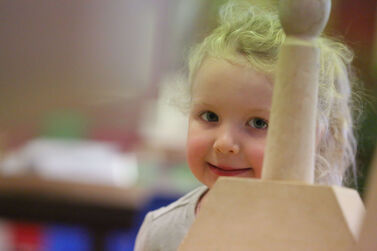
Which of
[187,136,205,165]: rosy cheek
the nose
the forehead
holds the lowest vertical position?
[187,136,205,165]: rosy cheek

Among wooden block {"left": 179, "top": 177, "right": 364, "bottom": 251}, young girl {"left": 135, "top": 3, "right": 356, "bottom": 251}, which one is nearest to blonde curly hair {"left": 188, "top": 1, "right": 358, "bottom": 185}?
young girl {"left": 135, "top": 3, "right": 356, "bottom": 251}

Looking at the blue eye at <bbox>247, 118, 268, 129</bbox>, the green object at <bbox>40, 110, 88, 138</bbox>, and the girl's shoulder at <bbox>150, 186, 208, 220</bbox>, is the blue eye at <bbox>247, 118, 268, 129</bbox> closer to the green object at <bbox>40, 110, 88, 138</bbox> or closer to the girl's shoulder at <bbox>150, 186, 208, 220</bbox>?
the girl's shoulder at <bbox>150, 186, 208, 220</bbox>

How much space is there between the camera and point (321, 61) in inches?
32.3

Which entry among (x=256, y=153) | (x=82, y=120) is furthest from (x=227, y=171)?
(x=82, y=120)

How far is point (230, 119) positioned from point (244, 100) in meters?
0.03

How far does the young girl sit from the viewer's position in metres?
0.77

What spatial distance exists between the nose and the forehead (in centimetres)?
4

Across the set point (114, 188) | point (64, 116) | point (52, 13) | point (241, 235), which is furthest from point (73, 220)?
point (241, 235)

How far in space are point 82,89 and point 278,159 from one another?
1.51 m

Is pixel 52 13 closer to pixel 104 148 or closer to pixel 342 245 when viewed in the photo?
pixel 104 148

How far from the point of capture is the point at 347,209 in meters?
0.49

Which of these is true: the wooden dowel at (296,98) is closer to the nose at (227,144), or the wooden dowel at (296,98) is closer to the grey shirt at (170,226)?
the nose at (227,144)

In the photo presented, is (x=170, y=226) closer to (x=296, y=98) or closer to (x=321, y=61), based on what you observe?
(x=321, y=61)

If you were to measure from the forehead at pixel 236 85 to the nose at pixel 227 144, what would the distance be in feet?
0.12
